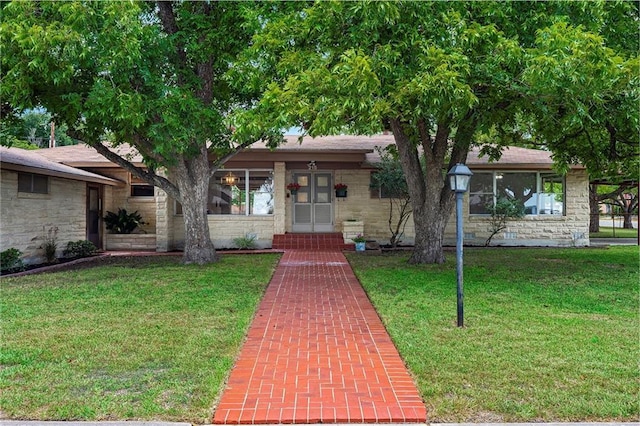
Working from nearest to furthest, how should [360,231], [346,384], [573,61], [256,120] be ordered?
[346,384]
[573,61]
[256,120]
[360,231]

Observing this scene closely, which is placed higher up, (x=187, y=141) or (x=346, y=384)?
(x=187, y=141)

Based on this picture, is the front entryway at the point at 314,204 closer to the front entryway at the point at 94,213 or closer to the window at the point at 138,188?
the window at the point at 138,188

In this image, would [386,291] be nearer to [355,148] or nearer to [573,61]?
[573,61]

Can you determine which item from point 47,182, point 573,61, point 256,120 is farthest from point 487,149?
point 47,182

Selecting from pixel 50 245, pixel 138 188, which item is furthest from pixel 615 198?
pixel 50 245

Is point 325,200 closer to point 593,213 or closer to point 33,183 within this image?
point 33,183

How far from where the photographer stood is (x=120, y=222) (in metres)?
15.3

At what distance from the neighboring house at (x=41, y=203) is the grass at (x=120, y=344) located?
249 centimetres

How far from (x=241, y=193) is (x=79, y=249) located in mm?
5210

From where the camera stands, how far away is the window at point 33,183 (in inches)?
440

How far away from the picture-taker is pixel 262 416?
3.29m

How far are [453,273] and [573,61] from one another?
4739 mm

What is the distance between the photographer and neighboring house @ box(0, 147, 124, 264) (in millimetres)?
10523

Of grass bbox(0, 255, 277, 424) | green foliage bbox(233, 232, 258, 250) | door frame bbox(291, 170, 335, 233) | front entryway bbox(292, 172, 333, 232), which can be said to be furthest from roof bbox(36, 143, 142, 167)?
grass bbox(0, 255, 277, 424)
